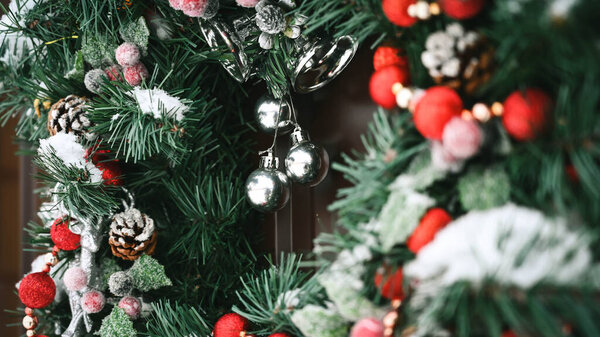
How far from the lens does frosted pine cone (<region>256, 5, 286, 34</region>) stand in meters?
0.59

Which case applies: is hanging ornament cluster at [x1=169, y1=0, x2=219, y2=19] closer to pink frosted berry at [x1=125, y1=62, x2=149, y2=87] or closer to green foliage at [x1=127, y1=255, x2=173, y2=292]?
pink frosted berry at [x1=125, y1=62, x2=149, y2=87]

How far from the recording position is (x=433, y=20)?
1.42 feet

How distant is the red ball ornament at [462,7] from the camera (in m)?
0.38

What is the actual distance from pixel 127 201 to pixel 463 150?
57 cm

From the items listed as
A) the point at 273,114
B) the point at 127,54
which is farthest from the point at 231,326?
the point at 127,54

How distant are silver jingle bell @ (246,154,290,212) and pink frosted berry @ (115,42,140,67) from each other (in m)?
0.24

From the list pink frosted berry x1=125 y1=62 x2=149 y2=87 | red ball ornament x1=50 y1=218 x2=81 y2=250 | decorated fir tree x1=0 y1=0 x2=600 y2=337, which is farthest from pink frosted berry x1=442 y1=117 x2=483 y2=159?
red ball ornament x1=50 y1=218 x2=81 y2=250

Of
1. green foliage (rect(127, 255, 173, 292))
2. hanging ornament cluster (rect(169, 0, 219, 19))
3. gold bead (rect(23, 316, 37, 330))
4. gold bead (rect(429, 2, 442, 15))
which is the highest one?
hanging ornament cluster (rect(169, 0, 219, 19))

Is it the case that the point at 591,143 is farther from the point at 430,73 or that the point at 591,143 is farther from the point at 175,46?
the point at 175,46

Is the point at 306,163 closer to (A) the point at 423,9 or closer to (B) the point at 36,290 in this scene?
(A) the point at 423,9

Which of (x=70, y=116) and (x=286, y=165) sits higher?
(x=70, y=116)

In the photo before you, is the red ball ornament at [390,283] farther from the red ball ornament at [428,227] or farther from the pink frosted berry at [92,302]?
the pink frosted berry at [92,302]

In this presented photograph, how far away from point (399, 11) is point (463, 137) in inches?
5.2

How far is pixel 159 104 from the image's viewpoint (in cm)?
64
